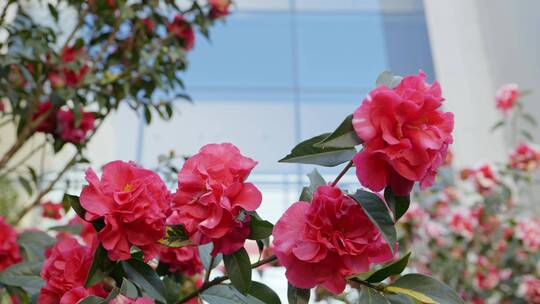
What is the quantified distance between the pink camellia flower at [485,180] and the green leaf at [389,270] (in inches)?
61.9

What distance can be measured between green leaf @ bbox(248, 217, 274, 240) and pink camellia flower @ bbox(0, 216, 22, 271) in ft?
2.04

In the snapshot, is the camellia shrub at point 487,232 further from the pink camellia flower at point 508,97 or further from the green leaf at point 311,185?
the green leaf at point 311,185

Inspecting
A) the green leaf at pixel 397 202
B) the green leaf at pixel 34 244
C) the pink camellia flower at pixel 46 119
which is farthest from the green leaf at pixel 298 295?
the pink camellia flower at pixel 46 119

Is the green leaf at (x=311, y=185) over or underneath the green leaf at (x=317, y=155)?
underneath

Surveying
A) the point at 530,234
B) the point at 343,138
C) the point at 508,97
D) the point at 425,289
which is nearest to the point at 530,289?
the point at 530,234

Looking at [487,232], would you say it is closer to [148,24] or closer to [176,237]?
[148,24]

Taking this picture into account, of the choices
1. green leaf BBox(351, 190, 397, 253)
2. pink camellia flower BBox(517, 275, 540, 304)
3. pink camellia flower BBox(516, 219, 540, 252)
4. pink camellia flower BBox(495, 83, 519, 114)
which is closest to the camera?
green leaf BBox(351, 190, 397, 253)

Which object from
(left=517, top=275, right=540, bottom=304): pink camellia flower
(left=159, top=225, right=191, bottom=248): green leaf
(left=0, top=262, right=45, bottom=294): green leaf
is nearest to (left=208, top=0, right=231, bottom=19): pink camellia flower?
(left=0, top=262, right=45, bottom=294): green leaf

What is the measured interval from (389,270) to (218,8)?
1.15 m

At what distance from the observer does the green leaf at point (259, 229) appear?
0.41m

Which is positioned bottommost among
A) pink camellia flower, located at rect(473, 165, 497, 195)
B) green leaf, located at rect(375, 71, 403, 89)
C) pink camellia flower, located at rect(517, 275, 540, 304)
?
pink camellia flower, located at rect(517, 275, 540, 304)

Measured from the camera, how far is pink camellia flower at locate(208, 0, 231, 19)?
1371mm

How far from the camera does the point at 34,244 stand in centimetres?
86

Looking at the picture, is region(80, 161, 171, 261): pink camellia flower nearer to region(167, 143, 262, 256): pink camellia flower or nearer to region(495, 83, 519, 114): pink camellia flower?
region(167, 143, 262, 256): pink camellia flower
